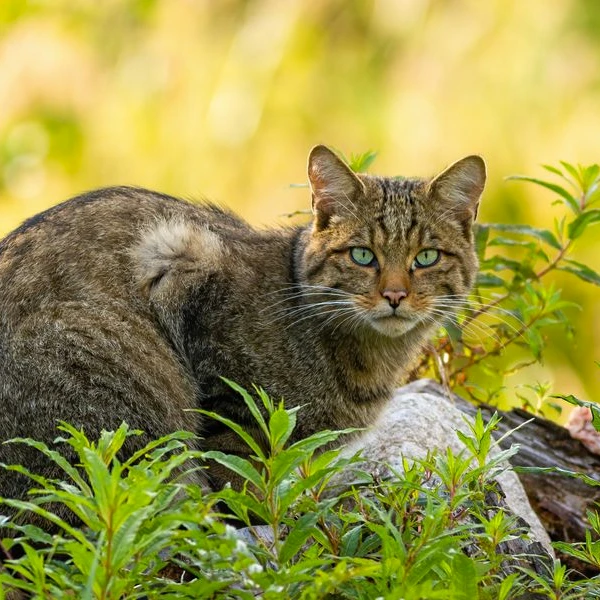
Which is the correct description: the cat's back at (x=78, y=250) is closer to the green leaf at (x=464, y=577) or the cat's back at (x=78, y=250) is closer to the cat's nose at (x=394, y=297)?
the cat's nose at (x=394, y=297)

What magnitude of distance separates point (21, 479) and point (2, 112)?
17.8ft

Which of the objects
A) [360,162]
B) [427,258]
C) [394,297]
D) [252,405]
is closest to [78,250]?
[394,297]

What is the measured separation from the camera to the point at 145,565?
2.12 metres

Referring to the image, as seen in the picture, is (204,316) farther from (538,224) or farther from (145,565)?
(538,224)

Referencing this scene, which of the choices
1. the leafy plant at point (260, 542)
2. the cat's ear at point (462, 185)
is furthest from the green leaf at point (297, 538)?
the cat's ear at point (462, 185)

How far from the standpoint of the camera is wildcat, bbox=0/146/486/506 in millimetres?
3361

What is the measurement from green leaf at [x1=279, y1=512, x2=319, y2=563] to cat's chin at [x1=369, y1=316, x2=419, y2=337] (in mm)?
1643

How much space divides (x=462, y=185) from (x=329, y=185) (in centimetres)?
47

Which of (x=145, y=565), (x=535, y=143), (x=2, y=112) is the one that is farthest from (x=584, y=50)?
(x=145, y=565)

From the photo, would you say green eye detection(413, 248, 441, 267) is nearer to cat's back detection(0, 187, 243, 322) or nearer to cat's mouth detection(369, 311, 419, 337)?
cat's mouth detection(369, 311, 419, 337)

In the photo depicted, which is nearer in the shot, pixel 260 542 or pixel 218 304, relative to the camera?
pixel 260 542

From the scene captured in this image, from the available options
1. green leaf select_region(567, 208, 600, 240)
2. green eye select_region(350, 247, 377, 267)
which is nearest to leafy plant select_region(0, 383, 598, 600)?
green eye select_region(350, 247, 377, 267)

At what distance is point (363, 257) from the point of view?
12.8 feet

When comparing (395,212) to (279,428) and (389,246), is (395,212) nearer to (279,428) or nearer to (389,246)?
(389,246)
